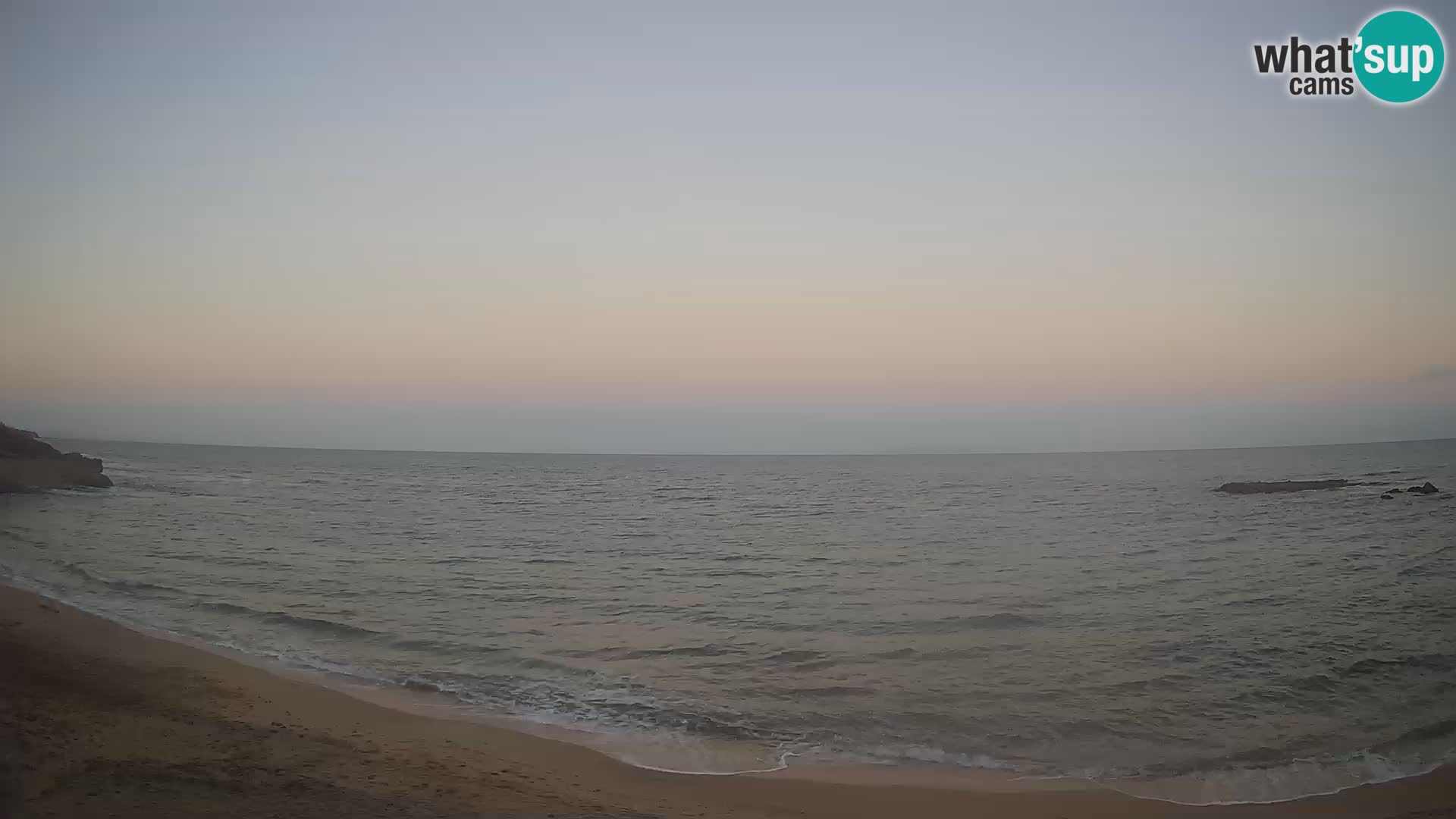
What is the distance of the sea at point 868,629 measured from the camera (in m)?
10.0

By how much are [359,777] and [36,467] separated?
181 ft

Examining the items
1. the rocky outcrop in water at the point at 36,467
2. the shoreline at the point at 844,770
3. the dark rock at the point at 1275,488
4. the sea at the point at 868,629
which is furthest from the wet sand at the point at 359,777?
the dark rock at the point at 1275,488

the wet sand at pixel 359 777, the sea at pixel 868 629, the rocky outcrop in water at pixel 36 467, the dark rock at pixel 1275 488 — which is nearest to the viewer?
the wet sand at pixel 359 777

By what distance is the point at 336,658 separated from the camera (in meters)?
13.7

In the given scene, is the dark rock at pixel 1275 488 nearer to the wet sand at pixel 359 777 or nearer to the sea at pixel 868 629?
the sea at pixel 868 629

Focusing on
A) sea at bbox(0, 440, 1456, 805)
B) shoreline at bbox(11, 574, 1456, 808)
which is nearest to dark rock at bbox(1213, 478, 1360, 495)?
sea at bbox(0, 440, 1456, 805)

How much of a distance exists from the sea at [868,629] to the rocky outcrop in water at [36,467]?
1190 cm

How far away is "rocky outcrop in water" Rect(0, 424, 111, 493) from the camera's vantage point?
1772 inches

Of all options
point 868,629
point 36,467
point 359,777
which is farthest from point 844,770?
point 36,467

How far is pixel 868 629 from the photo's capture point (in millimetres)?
16188

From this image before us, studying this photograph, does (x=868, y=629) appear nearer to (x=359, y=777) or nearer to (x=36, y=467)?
(x=359, y=777)

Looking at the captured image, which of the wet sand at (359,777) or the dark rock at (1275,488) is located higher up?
the dark rock at (1275,488)

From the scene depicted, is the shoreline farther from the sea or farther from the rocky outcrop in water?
the rocky outcrop in water

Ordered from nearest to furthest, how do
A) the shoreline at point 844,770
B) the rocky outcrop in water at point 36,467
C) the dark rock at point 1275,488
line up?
the shoreline at point 844,770 → the rocky outcrop in water at point 36,467 → the dark rock at point 1275,488
